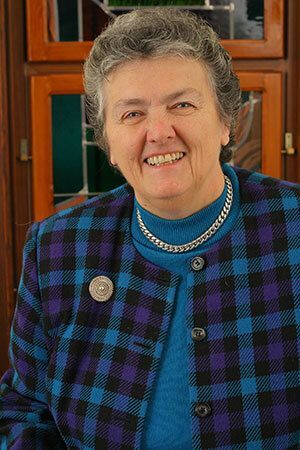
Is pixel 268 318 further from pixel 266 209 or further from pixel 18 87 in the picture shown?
pixel 18 87

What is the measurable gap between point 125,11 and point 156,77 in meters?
1.04

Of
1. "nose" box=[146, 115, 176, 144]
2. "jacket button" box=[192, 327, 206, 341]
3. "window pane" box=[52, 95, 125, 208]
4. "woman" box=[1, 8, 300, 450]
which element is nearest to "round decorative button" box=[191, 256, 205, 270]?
"woman" box=[1, 8, 300, 450]

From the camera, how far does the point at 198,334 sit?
1.29 m

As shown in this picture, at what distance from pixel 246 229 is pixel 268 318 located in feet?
0.59

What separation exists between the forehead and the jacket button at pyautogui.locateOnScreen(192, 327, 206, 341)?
0.42 meters

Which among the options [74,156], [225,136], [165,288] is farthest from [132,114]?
[74,156]

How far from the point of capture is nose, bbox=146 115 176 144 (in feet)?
4.15

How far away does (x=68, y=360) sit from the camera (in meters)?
1.38

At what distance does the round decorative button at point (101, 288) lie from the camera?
1384 mm

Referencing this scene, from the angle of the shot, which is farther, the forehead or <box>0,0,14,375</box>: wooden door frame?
<box>0,0,14,375</box>: wooden door frame

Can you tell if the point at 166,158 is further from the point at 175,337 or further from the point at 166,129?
the point at 175,337

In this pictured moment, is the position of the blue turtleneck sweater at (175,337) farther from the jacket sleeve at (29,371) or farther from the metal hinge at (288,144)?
the metal hinge at (288,144)

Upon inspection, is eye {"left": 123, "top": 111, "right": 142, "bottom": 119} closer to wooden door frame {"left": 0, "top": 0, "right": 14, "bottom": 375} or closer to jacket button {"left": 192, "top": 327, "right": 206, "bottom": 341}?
jacket button {"left": 192, "top": 327, "right": 206, "bottom": 341}

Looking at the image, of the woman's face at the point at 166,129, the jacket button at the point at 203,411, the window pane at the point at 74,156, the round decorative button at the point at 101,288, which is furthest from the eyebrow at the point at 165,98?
the window pane at the point at 74,156
